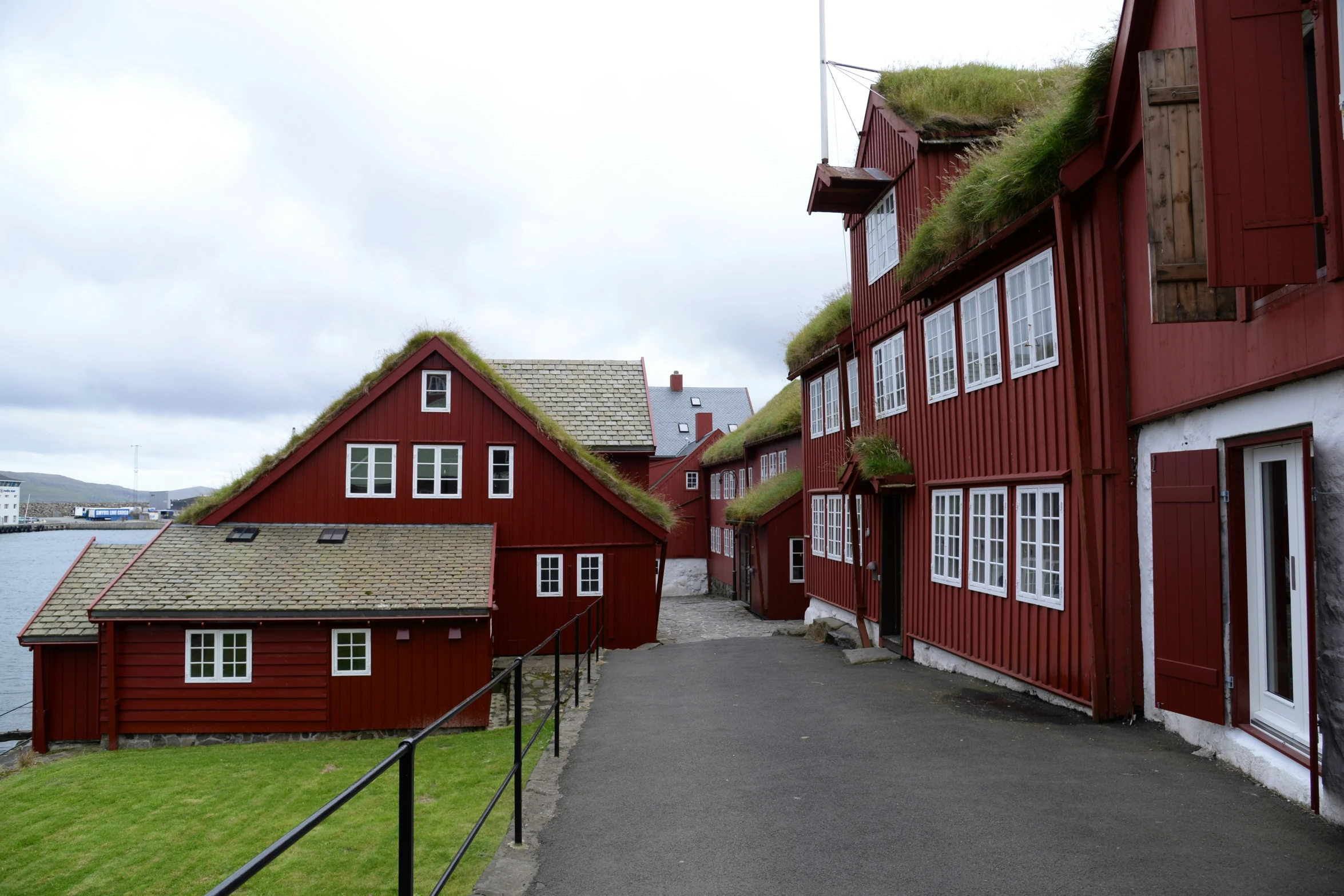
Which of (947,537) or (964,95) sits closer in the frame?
(947,537)

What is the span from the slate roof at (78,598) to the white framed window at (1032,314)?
51.3 ft

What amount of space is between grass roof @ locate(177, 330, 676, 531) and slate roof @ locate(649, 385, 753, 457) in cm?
2912

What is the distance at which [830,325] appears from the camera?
18.6 m

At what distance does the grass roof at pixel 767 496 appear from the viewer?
25.2 metres

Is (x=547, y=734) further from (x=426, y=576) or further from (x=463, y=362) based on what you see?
(x=463, y=362)

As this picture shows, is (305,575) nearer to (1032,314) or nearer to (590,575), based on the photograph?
(590,575)

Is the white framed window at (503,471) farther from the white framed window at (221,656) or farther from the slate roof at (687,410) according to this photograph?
the slate roof at (687,410)

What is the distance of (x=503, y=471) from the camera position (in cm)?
1998

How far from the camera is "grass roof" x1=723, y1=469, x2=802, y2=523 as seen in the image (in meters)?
25.2

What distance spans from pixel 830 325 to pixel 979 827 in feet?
45.5

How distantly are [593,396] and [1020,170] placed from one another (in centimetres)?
1800

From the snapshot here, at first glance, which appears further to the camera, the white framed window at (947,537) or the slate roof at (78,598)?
the slate roof at (78,598)

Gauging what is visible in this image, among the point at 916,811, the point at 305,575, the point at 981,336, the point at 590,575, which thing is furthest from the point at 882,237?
the point at 305,575

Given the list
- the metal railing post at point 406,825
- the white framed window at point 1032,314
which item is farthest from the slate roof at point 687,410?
the metal railing post at point 406,825
